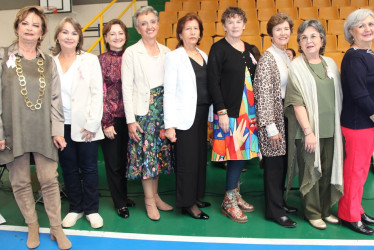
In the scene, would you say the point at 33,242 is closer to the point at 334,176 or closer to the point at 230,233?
the point at 230,233

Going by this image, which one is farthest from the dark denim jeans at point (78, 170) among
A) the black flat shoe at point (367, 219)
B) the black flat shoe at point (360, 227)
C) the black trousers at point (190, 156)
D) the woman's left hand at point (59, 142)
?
the black flat shoe at point (367, 219)

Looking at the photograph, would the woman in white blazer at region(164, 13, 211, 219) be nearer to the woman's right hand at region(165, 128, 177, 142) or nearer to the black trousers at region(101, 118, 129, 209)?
the woman's right hand at region(165, 128, 177, 142)

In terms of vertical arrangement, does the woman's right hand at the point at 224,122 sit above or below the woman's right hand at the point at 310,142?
above

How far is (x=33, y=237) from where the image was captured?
2.06 metres

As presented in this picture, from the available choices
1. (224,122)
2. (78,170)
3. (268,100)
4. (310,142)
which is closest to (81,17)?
(78,170)

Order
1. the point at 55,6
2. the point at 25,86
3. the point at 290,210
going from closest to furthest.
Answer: the point at 25,86 < the point at 290,210 < the point at 55,6

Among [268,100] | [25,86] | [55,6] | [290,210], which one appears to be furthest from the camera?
[55,6]

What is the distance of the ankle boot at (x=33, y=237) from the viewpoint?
203 cm

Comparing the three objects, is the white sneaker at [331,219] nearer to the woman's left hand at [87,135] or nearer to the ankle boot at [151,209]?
the ankle boot at [151,209]

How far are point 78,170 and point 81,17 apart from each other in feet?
19.1

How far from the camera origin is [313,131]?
2.12 m

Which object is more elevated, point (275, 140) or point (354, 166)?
point (275, 140)

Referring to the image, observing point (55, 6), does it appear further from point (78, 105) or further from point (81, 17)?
point (78, 105)

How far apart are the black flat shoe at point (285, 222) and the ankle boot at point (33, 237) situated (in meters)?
1.59
